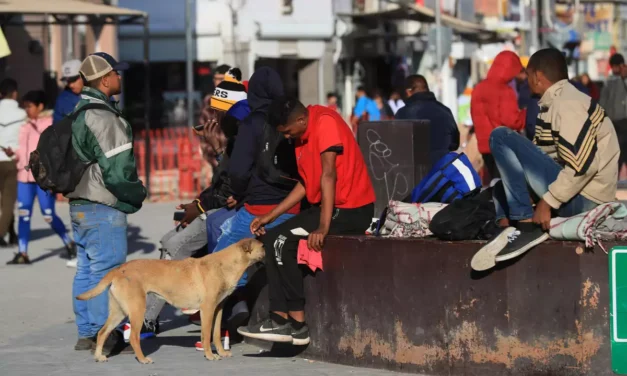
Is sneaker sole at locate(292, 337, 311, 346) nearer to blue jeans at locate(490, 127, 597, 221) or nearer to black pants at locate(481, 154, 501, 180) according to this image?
blue jeans at locate(490, 127, 597, 221)

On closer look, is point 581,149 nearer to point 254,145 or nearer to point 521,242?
point 521,242

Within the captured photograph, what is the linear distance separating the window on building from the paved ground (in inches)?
1048

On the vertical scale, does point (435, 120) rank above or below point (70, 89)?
below

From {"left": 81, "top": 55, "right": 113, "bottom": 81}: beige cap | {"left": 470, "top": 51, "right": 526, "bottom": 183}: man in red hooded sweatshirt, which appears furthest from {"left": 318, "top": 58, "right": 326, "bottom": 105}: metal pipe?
{"left": 81, "top": 55, "right": 113, "bottom": 81}: beige cap

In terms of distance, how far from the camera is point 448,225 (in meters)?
7.89

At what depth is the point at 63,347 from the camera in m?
9.63

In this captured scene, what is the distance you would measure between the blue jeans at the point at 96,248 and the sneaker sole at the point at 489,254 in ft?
8.80

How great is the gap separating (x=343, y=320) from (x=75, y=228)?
6.71 feet

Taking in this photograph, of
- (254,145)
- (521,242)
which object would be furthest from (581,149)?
(254,145)

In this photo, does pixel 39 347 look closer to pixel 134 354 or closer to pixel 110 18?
pixel 134 354

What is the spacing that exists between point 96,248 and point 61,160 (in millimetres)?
639

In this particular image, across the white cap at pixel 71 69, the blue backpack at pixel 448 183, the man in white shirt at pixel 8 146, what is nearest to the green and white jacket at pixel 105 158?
the blue backpack at pixel 448 183

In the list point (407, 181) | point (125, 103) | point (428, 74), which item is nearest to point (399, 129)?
point (407, 181)

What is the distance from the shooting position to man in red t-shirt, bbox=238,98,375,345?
842cm
